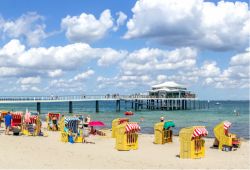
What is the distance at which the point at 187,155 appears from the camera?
15.2 m

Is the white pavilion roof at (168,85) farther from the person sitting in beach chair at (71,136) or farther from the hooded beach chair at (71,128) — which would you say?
the person sitting in beach chair at (71,136)

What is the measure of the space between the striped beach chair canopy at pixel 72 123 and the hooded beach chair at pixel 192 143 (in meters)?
5.91

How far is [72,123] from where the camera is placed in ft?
63.9

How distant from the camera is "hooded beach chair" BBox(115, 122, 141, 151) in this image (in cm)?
1703

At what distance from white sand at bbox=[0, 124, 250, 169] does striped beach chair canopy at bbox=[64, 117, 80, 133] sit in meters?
0.90

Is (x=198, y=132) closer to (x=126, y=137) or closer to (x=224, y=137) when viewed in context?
(x=224, y=137)

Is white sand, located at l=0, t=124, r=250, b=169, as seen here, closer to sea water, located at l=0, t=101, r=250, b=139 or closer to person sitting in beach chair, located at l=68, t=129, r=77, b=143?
person sitting in beach chair, located at l=68, t=129, r=77, b=143

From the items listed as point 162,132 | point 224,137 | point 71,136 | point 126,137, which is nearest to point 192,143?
point 126,137

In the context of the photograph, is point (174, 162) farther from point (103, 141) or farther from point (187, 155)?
point (103, 141)

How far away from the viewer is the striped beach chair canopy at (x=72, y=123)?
63.5 ft

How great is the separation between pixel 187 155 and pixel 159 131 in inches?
182

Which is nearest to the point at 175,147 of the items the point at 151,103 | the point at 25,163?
the point at 25,163

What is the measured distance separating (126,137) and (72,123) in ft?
11.4

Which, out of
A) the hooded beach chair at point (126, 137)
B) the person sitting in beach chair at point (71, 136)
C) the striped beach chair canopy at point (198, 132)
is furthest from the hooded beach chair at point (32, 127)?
the striped beach chair canopy at point (198, 132)
